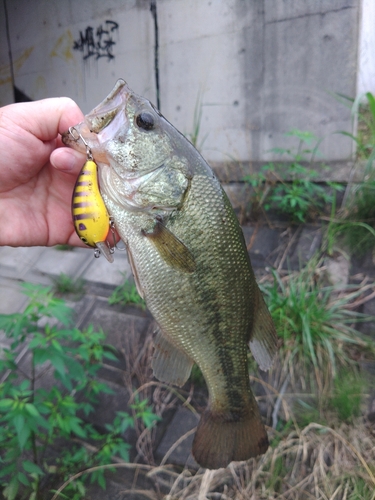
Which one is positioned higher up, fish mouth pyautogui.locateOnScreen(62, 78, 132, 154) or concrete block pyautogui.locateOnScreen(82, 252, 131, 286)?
fish mouth pyautogui.locateOnScreen(62, 78, 132, 154)

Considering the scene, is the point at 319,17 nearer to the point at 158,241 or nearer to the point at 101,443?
the point at 158,241

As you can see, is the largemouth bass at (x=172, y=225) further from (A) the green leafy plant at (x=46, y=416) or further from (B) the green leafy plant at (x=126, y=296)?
(B) the green leafy plant at (x=126, y=296)

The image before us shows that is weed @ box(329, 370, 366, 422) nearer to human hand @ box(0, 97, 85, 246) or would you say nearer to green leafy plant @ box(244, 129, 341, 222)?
green leafy plant @ box(244, 129, 341, 222)

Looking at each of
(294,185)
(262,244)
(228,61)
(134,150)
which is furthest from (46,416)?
(228,61)

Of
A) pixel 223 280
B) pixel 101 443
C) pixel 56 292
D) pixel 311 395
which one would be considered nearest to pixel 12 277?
pixel 56 292

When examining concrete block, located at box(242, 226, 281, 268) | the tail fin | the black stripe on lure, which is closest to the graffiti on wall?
concrete block, located at box(242, 226, 281, 268)

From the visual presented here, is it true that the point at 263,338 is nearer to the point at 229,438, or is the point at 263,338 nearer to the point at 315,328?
the point at 229,438
